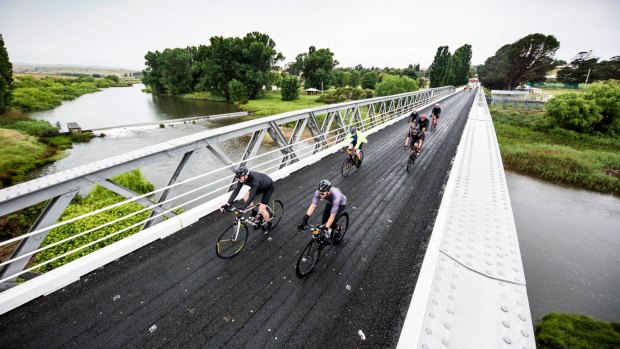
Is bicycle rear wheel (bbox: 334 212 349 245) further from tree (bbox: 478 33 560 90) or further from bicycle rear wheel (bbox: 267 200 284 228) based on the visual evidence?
tree (bbox: 478 33 560 90)

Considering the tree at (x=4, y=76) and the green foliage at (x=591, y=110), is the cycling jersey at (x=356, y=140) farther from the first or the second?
the tree at (x=4, y=76)

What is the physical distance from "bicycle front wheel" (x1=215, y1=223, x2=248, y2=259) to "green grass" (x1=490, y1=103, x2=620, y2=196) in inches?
982

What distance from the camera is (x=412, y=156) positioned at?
383 inches

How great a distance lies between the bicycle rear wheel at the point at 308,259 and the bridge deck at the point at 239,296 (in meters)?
0.14

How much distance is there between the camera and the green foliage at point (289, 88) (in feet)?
223

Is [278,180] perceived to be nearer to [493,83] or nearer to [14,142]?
[14,142]

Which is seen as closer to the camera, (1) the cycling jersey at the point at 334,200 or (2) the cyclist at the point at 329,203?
(2) the cyclist at the point at 329,203

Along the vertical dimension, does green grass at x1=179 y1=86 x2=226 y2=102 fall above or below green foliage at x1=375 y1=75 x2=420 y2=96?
below

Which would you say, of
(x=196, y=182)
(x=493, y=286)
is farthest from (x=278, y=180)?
(x=196, y=182)

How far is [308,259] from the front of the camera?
457 centimetres

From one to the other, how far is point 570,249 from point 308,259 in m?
13.6

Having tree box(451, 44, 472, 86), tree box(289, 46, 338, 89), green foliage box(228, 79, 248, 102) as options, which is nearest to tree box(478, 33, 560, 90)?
tree box(451, 44, 472, 86)

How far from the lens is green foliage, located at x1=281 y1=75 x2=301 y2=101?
223ft

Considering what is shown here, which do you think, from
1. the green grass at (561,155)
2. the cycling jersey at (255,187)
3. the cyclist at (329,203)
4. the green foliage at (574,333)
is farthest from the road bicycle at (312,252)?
the green grass at (561,155)
